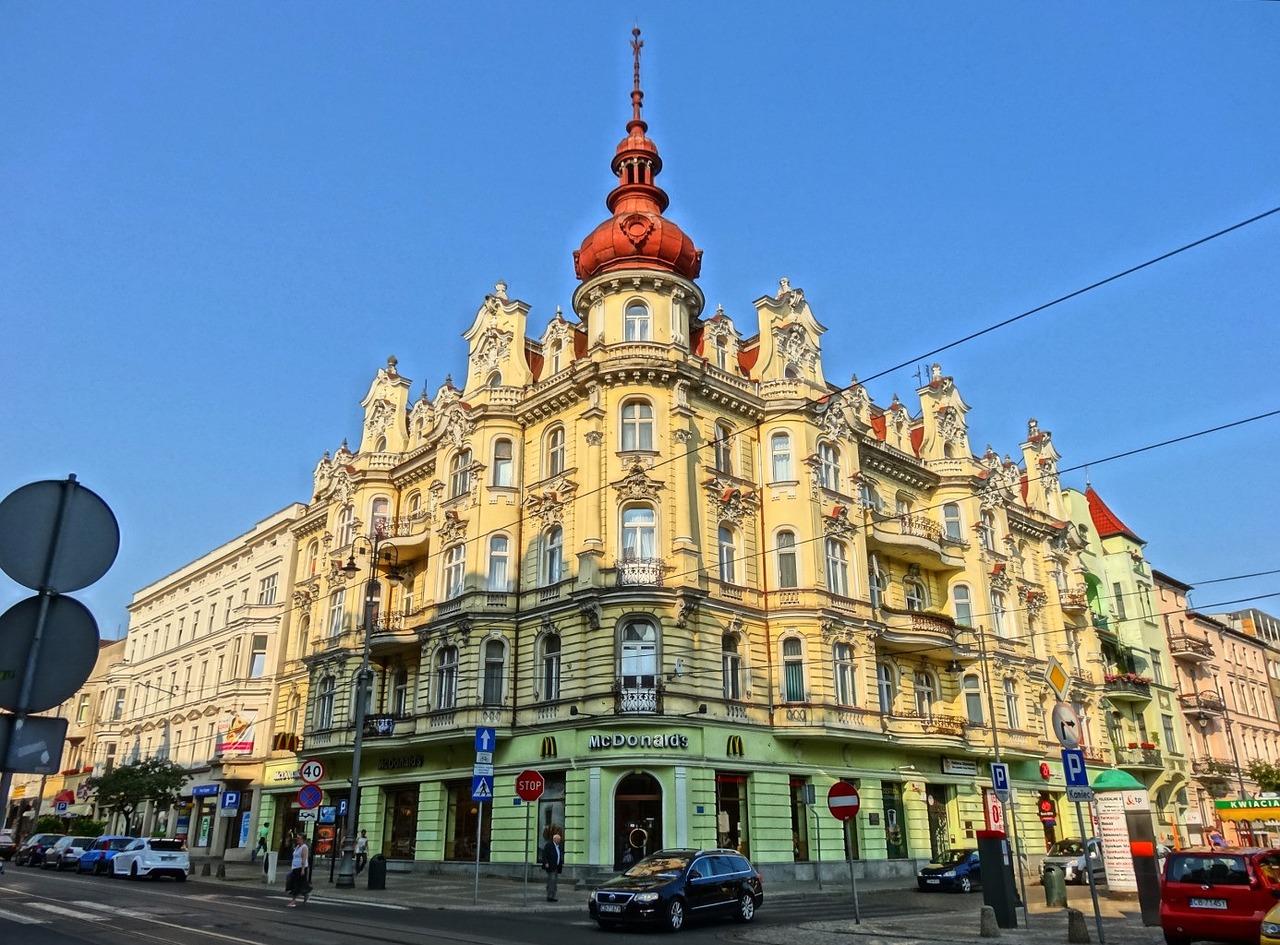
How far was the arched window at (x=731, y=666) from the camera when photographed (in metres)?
33.8

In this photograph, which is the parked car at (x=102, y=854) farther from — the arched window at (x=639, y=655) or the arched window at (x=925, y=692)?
the arched window at (x=925, y=692)

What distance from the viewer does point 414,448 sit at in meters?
46.2

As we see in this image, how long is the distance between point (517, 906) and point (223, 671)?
3670 cm

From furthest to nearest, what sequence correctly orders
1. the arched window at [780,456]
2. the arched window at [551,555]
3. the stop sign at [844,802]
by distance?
the arched window at [780,456] → the arched window at [551,555] → the stop sign at [844,802]

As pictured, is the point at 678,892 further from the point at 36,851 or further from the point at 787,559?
the point at 36,851

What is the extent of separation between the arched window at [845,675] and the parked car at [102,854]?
2678 cm

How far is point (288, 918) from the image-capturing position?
19328mm

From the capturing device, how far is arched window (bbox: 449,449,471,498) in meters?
39.1

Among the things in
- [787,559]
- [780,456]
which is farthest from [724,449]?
[787,559]

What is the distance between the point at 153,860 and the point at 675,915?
72.1ft

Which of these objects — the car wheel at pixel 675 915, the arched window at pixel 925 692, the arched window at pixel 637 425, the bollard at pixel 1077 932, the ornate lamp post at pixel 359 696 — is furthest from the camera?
the arched window at pixel 925 692

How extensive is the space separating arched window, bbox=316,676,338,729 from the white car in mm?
10337

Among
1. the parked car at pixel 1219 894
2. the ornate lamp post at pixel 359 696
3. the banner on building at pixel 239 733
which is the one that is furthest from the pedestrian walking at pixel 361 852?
the parked car at pixel 1219 894

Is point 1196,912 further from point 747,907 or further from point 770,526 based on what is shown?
point 770,526
